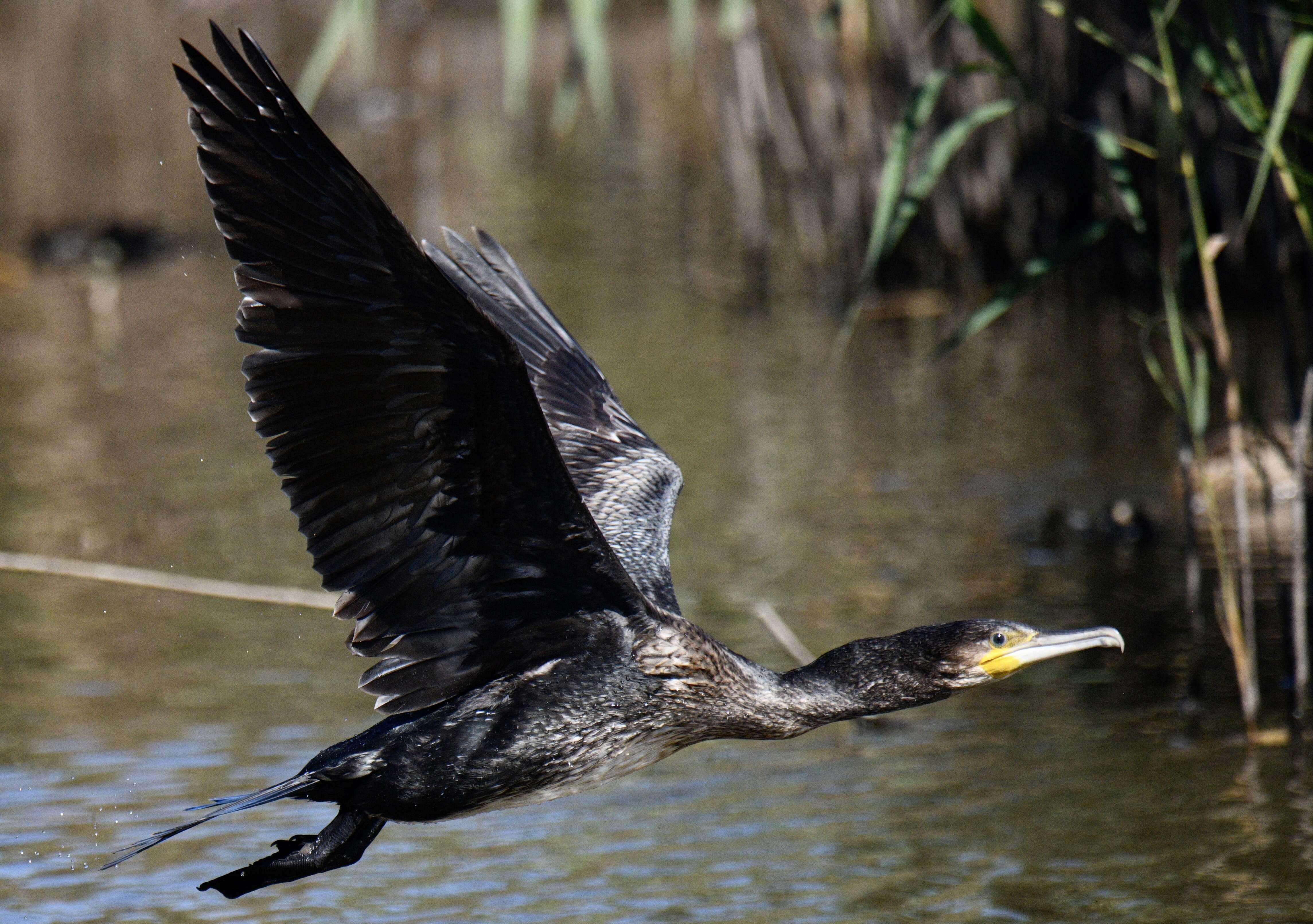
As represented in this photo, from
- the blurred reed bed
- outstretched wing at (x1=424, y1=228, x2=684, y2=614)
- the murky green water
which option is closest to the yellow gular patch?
the murky green water

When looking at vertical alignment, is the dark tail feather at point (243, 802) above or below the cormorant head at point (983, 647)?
below

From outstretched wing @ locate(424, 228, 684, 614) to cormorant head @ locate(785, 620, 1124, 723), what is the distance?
0.72 meters

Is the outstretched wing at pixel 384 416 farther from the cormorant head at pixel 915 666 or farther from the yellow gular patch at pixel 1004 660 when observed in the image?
the yellow gular patch at pixel 1004 660

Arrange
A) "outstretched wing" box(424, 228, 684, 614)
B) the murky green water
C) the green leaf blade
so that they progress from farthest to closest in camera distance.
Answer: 1. the green leaf blade
2. "outstretched wing" box(424, 228, 684, 614)
3. the murky green water

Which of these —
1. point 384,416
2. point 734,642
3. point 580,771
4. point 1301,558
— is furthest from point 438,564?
point 1301,558

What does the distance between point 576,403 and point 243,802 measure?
1700 millimetres

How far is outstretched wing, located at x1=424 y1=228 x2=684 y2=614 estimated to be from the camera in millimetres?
4820

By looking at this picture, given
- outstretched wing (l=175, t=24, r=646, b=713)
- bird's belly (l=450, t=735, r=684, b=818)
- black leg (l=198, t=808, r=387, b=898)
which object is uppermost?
outstretched wing (l=175, t=24, r=646, b=713)

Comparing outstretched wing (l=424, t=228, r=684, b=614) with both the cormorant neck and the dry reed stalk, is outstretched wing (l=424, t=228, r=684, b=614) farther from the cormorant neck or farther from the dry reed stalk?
the dry reed stalk

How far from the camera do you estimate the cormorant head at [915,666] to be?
4.07m

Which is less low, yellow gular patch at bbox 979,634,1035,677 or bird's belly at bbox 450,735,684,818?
yellow gular patch at bbox 979,634,1035,677

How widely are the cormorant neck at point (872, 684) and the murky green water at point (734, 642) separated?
53 cm

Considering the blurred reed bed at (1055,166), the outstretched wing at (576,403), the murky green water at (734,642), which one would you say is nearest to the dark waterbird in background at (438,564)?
the outstretched wing at (576,403)

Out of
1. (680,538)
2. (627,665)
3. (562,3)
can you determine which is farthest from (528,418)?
(562,3)
